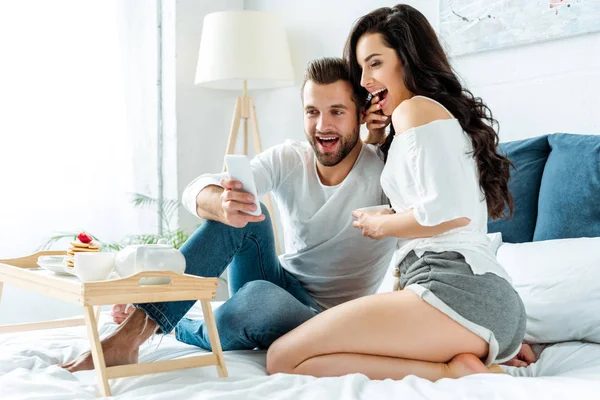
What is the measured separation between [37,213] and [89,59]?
789mm

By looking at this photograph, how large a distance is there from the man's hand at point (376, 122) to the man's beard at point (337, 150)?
5 cm

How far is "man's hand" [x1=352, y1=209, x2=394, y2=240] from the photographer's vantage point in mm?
1662

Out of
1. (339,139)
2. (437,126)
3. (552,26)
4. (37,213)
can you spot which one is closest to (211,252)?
(339,139)

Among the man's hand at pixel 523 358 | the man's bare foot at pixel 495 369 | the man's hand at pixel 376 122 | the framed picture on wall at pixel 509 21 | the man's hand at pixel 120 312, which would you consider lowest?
the man's hand at pixel 523 358

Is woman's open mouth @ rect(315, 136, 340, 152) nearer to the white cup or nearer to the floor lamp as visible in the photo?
the white cup

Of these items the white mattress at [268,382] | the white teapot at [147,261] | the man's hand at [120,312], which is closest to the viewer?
the white mattress at [268,382]

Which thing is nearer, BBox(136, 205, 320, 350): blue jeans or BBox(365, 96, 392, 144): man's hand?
BBox(136, 205, 320, 350): blue jeans

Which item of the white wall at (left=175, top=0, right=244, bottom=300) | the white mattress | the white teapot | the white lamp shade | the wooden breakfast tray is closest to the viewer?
the white mattress

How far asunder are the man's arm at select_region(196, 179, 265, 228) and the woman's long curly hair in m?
0.49

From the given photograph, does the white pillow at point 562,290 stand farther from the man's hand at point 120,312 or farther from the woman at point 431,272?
the man's hand at point 120,312

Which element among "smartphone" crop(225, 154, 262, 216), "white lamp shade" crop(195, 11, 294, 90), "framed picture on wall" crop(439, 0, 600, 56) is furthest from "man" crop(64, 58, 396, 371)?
"white lamp shade" crop(195, 11, 294, 90)

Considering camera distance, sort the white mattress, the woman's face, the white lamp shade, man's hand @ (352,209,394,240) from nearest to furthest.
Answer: the white mattress
man's hand @ (352,209,394,240)
the woman's face
the white lamp shade

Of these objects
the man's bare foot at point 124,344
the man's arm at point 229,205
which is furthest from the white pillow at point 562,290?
the man's bare foot at point 124,344

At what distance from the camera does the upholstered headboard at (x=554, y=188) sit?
6.38 ft
